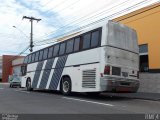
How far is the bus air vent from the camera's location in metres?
15.6

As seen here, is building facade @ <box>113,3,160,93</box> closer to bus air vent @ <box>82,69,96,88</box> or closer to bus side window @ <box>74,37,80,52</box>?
bus side window @ <box>74,37,80,52</box>

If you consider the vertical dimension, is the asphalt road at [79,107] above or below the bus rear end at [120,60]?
below

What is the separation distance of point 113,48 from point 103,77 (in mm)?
1625

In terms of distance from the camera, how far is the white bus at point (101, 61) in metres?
15.1

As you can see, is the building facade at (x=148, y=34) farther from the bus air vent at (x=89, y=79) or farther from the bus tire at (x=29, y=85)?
the bus tire at (x=29, y=85)

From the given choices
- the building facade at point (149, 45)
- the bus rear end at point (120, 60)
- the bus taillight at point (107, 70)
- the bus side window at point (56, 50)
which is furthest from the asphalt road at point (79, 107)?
the bus side window at point (56, 50)

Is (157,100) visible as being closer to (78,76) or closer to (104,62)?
(104,62)

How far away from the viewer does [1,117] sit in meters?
9.78

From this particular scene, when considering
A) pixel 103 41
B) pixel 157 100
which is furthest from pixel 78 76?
pixel 157 100

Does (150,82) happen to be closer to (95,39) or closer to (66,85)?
(66,85)

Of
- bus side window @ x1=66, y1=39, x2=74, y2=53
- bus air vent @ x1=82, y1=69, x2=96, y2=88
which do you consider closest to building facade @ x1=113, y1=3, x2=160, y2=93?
bus side window @ x1=66, y1=39, x2=74, y2=53

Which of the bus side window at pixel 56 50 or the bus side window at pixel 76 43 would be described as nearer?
the bus side window at pixel 76 43

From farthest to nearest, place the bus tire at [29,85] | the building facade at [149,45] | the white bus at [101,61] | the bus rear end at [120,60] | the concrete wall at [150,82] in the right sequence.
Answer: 1. the bus tire at [29,85]
2. the building facade at [149,45]
3. the concrete wall at [150,82]
4. the white bus at [101,61]
5. the bus rear end at [120,60]

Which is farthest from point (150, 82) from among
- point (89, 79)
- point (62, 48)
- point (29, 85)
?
point (29, 85)
